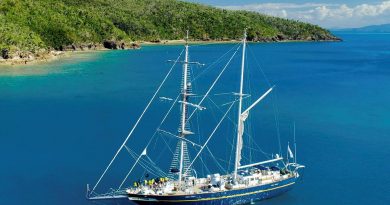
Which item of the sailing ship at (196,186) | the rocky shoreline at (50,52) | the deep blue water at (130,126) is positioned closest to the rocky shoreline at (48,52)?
the rocky shoreline at (50,52)

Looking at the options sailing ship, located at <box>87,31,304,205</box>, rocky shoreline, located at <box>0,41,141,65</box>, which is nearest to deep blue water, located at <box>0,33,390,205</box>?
sailing ship, located at <box>87,31,304,205</box>

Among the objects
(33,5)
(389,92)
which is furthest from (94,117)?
(33,5)

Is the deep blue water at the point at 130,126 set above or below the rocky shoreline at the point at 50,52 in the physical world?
below

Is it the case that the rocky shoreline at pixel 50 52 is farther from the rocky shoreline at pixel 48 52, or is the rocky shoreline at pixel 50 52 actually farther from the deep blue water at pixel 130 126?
the deep blue water at pixel 130 126

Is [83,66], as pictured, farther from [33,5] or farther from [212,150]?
[212,150]

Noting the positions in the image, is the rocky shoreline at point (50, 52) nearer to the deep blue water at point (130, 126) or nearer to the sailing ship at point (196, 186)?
the deep blue water at point (130, 126)

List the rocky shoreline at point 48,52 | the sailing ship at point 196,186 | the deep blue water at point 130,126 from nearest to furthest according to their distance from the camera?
1. the sailing ship at point 196,186
2. the deep blue water at point 130,126
3. the rocky shoreline at point 48,52

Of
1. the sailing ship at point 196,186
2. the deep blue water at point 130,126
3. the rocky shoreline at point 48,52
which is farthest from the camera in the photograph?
the rocky shoreline at point 48,52

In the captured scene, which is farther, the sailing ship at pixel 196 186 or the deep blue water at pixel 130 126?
the deep blue water at pixel 130 126

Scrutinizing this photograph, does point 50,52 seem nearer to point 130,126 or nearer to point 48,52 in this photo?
point 48,52

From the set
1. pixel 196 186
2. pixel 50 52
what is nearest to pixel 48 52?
pixel 50 52
